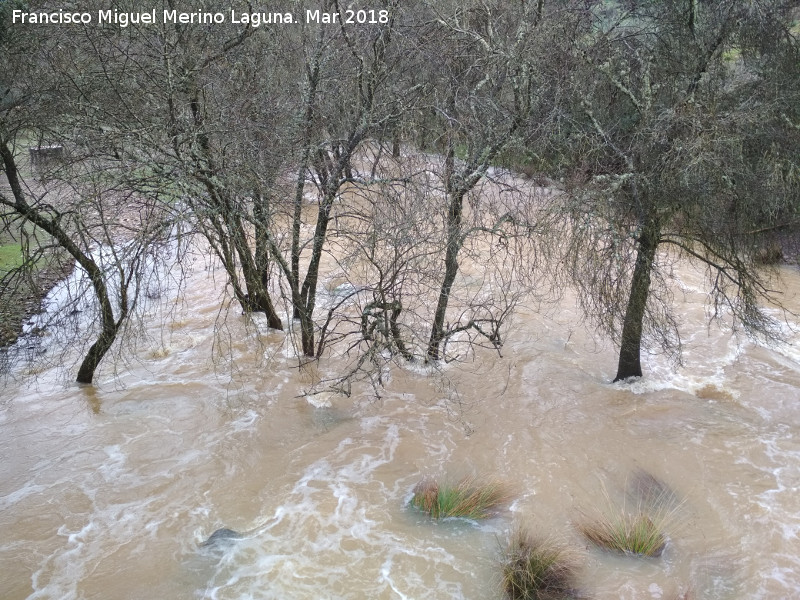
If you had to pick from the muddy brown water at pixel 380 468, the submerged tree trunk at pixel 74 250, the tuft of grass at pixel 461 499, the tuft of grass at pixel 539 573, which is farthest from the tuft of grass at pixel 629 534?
the submerged tree trunk at pixel 74 250

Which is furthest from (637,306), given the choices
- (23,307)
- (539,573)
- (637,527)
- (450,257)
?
(23,307)

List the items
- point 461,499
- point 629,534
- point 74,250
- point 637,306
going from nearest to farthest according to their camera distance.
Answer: point 629,534 < point 461,499 < point 74,250 < point 637,306

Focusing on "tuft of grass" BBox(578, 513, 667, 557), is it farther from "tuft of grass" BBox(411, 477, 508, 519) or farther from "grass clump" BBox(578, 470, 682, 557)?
"tuft of grass" BBox(411, 477, 508, 519)

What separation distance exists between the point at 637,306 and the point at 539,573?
404cm

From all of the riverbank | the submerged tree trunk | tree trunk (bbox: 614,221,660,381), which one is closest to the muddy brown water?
tree trunk (bbox: 614,221,660,381)

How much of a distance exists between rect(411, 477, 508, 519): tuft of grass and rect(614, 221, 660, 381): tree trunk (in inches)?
120

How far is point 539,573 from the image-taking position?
6.02 m

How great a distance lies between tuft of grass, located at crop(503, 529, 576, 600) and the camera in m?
5.91

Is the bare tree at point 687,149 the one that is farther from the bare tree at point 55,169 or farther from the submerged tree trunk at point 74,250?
the submerged tree trunk at point 74,250

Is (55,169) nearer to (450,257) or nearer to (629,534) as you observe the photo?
(450,257)

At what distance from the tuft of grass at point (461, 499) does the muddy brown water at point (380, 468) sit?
138mm

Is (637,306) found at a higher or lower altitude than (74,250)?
lower

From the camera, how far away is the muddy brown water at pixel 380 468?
6289 millimetres

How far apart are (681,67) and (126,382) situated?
905cm
